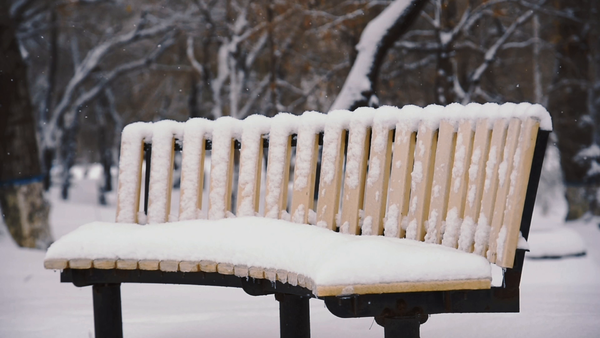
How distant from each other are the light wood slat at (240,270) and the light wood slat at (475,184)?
918mm

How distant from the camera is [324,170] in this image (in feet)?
10.8

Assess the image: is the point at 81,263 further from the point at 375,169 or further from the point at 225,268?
the point at 375,169

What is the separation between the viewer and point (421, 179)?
9.39ft

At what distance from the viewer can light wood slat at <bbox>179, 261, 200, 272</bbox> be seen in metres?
3.02

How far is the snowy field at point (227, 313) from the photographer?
411cm

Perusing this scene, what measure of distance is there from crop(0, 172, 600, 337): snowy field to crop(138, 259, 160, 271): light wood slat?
44.6 inches

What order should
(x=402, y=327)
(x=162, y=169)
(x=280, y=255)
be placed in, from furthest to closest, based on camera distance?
(x=162, y=169) → (x=280, y=255) → (x=402, y=327)

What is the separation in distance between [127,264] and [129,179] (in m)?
0.82

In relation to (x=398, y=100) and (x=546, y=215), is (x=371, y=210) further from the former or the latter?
(x=546, y=215)

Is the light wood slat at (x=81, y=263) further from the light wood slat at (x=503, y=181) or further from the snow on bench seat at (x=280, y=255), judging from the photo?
the light wood slat at (x=503, y=181)

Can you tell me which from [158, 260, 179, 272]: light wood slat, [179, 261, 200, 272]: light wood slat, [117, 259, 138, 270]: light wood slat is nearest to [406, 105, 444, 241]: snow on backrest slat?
[179, 261, 200, 272]: light wood slat

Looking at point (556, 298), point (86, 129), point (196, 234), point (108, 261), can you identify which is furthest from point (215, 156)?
point (86, 129)

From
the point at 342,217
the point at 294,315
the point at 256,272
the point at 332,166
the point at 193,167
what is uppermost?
the point at 332,166

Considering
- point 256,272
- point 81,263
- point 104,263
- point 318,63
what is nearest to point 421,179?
point 256,272
